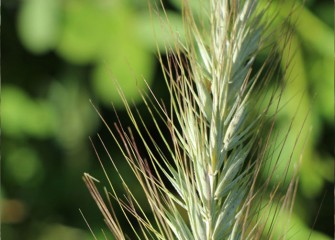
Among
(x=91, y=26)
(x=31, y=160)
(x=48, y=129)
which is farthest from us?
(x=31, y=160)

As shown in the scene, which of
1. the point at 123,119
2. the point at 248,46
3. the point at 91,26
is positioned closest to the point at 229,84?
the point at 248,46

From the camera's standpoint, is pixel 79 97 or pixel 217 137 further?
pixel 79 97

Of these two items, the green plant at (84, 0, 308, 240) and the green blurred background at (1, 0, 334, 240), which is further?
the green blurred background at (1, 0, 334, 240)

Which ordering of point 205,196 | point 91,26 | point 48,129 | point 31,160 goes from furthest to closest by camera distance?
point 31,160, point 48,129, point 91,26, point 205,196

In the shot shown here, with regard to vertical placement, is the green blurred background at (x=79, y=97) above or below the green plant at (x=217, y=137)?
below

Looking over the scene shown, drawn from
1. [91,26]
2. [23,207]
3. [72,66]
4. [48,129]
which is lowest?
[23,207]

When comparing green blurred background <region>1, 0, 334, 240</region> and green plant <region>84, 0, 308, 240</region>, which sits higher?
green plant <region>84, 0, 308, 240</region>

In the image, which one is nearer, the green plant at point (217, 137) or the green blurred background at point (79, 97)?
the green plant at point (217, 137)

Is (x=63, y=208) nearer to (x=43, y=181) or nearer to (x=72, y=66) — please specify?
(x=43, y=181)
